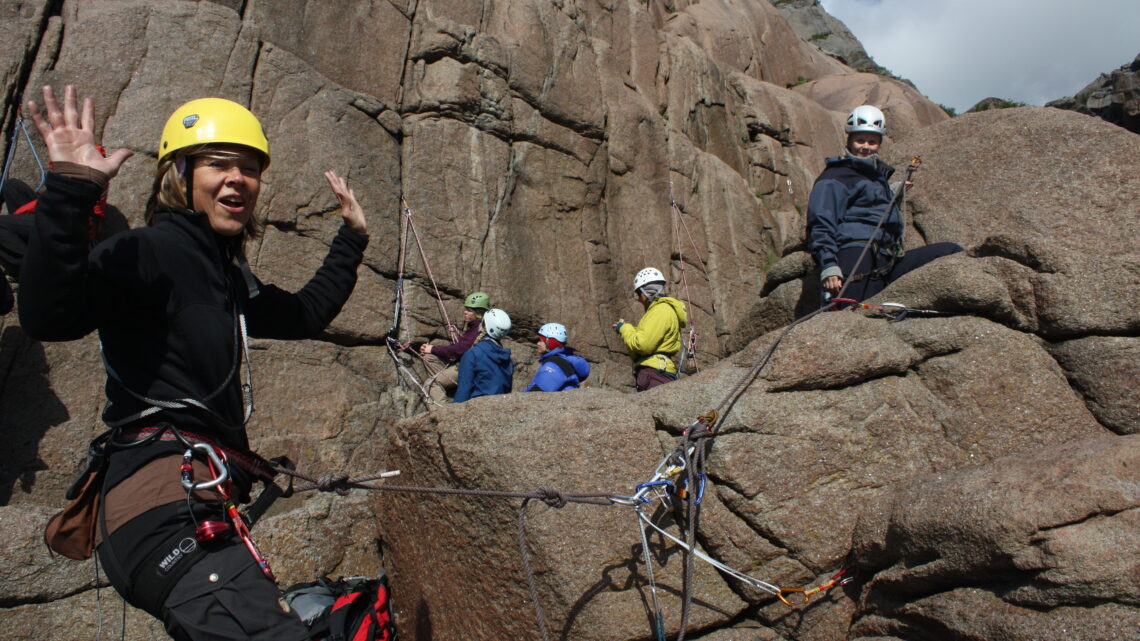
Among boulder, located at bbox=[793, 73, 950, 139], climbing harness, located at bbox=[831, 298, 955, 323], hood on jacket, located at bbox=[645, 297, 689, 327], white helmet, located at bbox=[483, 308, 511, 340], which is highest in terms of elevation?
boulder, located at bbox=[793, 73, 950, 139]

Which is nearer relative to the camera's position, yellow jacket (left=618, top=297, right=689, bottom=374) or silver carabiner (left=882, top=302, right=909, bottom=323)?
silver carabiner (left=882, top=302, right=909, bottom=323)

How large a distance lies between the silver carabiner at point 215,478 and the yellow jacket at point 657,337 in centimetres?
579

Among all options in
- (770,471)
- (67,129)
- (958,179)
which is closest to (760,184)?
(958,179)

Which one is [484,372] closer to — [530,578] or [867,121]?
[530,578]

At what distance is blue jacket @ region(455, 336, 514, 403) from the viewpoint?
841 cm

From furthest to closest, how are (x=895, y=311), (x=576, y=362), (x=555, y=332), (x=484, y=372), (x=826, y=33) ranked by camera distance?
(x=826, y=33) → (x=555, y=332) → (x=484, y=372) → (x=576, y=362) → (x=895, y=311)

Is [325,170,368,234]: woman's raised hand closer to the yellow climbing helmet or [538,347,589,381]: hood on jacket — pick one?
the yellow climbing helmet

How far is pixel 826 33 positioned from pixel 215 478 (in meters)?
33.9

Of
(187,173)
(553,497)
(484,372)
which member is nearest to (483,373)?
(484,372)

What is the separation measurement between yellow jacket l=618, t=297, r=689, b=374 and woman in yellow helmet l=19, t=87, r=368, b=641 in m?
5.40

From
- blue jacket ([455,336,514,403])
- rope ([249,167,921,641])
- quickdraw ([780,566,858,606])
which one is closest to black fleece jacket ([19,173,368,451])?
rope ([249,167,921,641])

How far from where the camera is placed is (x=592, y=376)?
11602 millimetres

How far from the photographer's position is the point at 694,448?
491 centimetres

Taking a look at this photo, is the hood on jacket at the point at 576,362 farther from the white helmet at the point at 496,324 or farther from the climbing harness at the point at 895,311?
the climbing harness at the point at 895,311
